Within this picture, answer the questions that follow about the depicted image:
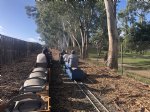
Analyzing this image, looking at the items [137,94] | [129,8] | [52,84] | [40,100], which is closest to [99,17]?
[129,8]

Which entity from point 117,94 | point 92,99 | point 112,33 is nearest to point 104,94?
point 117,94

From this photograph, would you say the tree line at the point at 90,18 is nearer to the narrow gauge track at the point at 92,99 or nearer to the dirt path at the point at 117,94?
the dirt path at the point at 117,94

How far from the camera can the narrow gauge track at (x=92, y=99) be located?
12.9 metres

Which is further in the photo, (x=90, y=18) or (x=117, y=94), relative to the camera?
(x=90, y=18)

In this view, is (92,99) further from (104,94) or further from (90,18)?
(90,18)

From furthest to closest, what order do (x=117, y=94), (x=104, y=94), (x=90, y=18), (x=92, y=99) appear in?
(x=90, y=18) → (x=104, y=94) → (x=117, y=94) → (x=92, y=99)

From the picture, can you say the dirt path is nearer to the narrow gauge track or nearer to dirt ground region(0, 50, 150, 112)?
dirt ground region(0, 50, 150, 112)

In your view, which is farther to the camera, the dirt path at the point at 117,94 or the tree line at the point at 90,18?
the tree line at the point at 90,18

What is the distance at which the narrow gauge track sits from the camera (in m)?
12.9

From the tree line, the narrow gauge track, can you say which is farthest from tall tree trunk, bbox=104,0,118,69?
the narrow gauge track

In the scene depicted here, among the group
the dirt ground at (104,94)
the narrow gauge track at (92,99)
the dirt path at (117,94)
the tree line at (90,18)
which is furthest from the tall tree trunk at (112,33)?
the narrow gauge track at (92,99)

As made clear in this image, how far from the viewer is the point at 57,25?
7844 centimetres

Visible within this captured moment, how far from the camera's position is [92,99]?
14.8 metres

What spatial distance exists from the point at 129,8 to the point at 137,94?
2510 inches
